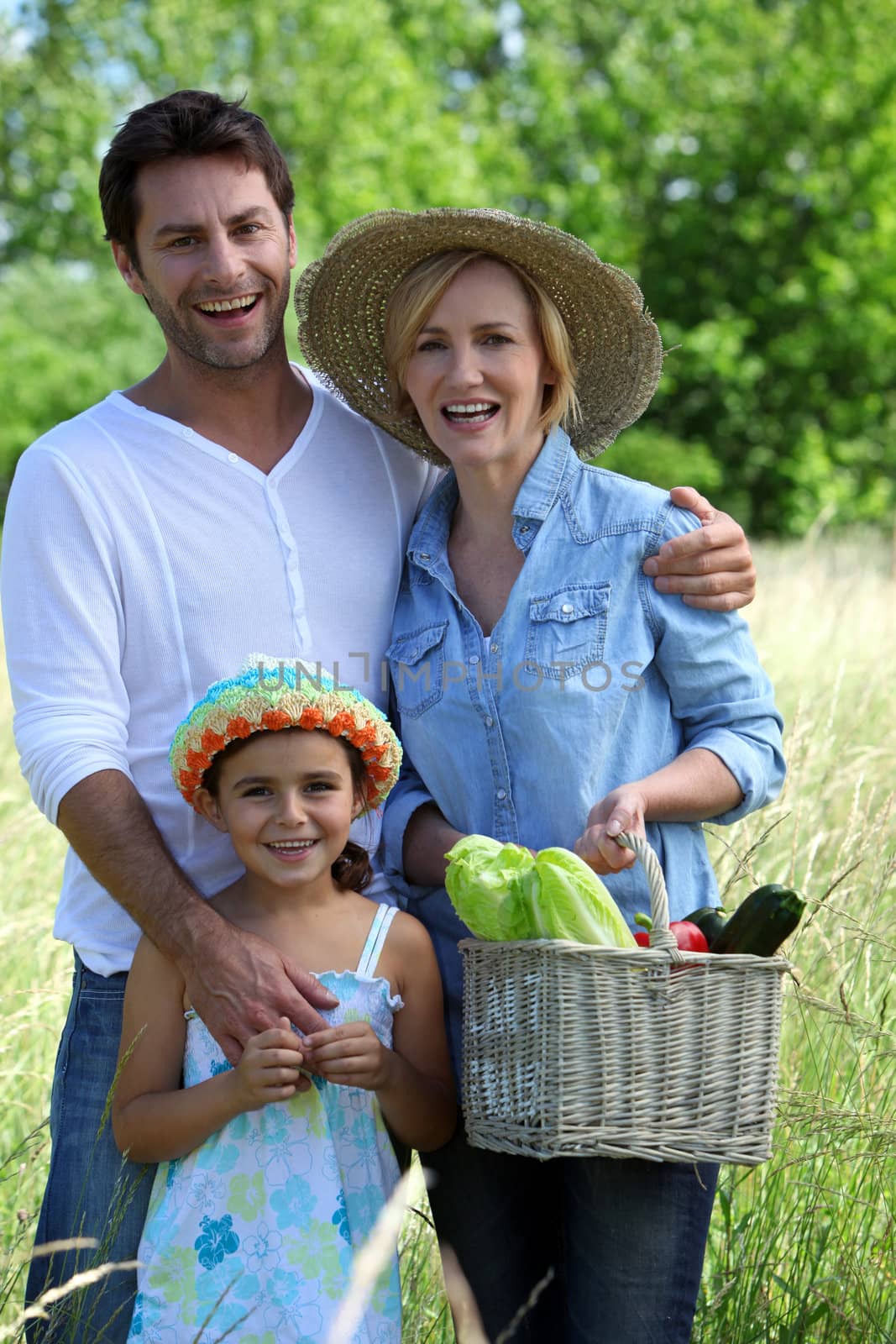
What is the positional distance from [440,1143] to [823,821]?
1.96 metres

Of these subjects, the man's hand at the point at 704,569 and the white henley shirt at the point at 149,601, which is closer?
the man's hand at the point at 704,569

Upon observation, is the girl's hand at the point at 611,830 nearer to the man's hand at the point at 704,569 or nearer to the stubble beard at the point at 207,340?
the man's hand at the point at 704,569

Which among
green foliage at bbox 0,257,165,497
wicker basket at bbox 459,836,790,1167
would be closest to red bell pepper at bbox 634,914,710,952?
wicker basket at bbox 459,836,790,1167

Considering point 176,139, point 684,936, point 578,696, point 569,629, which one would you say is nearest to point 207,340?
point 176,139

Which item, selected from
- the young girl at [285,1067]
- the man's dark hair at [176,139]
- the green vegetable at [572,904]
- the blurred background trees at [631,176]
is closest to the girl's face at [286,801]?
the young girl at [285,1067]

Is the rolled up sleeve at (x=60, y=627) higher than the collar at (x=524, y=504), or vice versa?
the collar at (x=524, y=504)

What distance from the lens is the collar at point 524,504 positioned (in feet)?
9.80

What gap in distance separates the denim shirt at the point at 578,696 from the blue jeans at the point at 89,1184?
71 centimetres

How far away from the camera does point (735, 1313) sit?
312 cm

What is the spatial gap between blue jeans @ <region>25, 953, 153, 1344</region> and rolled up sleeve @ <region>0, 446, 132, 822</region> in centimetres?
47

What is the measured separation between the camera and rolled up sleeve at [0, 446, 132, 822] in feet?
9.41

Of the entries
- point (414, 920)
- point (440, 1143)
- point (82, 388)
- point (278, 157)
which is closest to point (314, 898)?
point (414, 920)

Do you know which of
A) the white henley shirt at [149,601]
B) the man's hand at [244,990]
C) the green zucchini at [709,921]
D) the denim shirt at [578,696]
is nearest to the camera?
the green zucchini at [709,921]

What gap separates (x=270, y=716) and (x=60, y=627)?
542 millimetres
